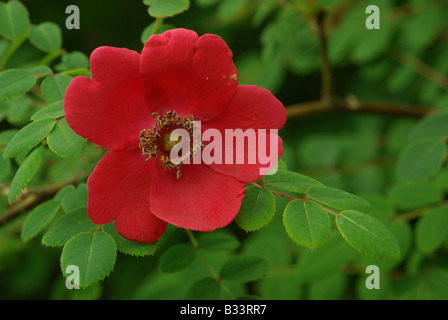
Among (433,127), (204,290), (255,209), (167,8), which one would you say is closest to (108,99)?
(167,8)

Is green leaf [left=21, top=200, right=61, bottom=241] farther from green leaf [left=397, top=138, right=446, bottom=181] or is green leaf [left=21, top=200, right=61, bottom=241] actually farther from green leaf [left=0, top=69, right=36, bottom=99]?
green leaf [left=397, top=138, right=446, bottom=181]

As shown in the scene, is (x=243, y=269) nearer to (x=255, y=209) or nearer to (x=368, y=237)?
(x=255, y=209)

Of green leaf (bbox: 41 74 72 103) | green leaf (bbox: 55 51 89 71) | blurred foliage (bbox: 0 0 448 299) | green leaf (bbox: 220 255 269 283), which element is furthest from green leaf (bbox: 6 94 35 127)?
green leaf (bbox: 220 255 269 283)

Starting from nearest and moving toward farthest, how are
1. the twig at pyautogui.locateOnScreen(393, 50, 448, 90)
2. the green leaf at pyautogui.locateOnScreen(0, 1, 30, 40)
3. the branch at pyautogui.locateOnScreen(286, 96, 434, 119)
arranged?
the green leaf at pyautogui.locateOnScreen(0, 1, 30, 40) < the branch at pyautogui.locateOnScreen(286, 96, 434, 119) < the twig at pyautogui.locateOnScreen(393, 50, 448, 90)

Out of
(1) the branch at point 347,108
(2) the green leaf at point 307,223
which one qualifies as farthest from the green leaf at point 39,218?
(1) the branch at point 347,108

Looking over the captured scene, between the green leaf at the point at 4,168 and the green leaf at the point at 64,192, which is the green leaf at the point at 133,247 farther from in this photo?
the green leaf at the point at 4,168
